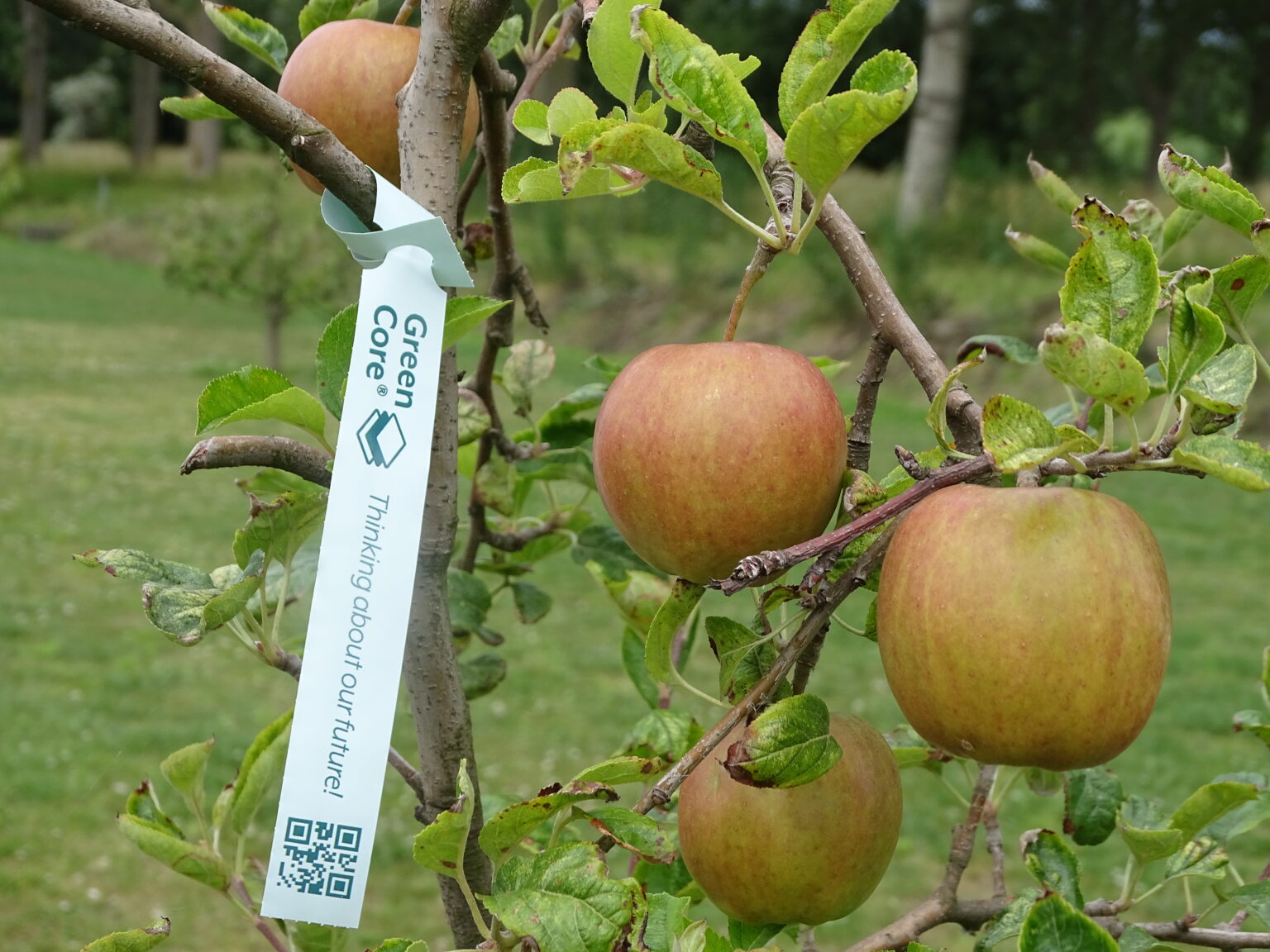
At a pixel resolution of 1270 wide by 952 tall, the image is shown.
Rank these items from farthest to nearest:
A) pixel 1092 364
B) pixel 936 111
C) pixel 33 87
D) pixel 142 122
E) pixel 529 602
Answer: pixel 142 122 < pixel 33 87 < pixel 936 111 < pixel 529 602 < pixel 1092 364

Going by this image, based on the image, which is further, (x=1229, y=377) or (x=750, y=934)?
(x=750, y=934)

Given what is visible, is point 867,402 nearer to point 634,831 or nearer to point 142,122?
point 634,831

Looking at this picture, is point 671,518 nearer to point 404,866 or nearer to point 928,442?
point 404,866

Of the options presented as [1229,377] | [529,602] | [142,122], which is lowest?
[142,122]

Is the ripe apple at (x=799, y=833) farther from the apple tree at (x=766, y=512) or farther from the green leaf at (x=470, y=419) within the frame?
the green leaf at (x=470, y=419)

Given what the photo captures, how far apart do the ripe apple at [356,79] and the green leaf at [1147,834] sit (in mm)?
534

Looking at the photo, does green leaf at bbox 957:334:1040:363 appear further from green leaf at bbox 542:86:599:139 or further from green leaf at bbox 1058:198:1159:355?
green leaf at bbox 542:86:599:139

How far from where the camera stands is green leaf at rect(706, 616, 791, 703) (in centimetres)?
57

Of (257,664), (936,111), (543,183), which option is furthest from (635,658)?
(936,111)

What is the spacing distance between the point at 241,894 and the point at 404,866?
2.08m

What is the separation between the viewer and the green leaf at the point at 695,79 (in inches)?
18.1

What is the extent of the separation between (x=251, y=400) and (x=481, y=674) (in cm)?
44

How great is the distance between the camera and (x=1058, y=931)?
18.2 inches

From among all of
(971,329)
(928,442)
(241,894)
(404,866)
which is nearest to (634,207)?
(971,329)
